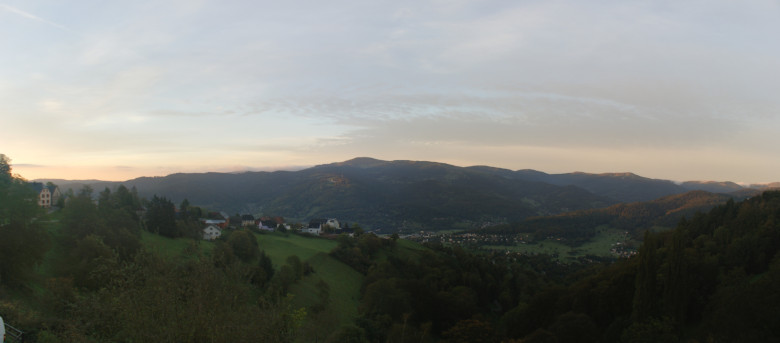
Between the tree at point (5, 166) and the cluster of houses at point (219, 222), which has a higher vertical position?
the tree at point (5, 166)

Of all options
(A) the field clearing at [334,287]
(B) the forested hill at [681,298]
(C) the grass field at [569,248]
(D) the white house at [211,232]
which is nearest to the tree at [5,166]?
(D) the white house at [211,232]

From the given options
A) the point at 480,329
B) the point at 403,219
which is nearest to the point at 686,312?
the point at 480,329

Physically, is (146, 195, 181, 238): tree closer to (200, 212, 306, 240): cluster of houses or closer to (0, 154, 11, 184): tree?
(200, 212, 306, 240): cluster of houses

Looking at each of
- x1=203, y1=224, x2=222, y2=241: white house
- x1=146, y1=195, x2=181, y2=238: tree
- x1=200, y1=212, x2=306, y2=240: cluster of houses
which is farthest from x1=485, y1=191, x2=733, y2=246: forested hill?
x1=146, y1=195, x2=181, y2=238: tree

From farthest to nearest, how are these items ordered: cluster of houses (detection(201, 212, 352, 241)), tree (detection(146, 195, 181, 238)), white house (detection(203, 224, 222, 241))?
1. cluster of houses (detection(201, 212, 352, 241))
2. white house (detection(203, 224, 222, 241))
3. tree (detection(146, 195, 181, 238))

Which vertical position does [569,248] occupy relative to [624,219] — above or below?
below

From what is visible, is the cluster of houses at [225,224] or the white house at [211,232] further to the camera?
the cluster of houses at [225,224]

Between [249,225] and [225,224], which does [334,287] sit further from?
[249,225]

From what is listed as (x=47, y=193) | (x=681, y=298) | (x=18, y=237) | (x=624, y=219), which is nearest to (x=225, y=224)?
(x=47, y=193)

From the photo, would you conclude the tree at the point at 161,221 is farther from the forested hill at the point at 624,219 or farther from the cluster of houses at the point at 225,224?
the forested hill at the point at 624,219
